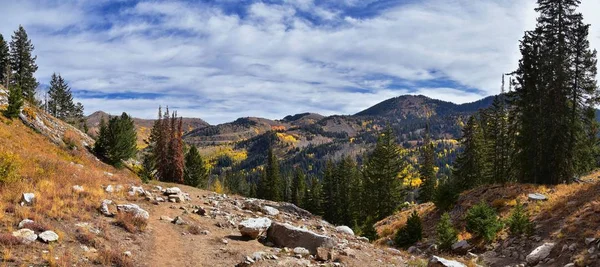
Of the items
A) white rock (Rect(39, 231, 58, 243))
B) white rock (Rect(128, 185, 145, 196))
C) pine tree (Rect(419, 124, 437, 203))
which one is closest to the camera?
white rock (Rect(39, 231, 58, 243))

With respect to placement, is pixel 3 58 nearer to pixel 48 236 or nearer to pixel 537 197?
pixel 48 236

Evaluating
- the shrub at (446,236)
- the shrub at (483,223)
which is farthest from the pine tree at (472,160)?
the shrub at (446,236)

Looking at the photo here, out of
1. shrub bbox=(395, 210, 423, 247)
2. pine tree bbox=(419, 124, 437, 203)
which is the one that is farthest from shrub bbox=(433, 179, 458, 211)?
pine tree bbox=(419, 124, 437, 203)

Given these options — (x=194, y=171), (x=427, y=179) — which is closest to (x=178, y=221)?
(x=194, y=171)

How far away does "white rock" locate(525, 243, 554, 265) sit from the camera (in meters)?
15.9

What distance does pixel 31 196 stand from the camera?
1326 centimetres

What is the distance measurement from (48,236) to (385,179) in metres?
44.3

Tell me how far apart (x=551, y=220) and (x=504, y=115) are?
2814cm

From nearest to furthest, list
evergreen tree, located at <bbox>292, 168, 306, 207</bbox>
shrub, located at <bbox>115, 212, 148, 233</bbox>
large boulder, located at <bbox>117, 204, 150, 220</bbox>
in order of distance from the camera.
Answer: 1. shrub, located at <bbox>115, 212, 148, 233</bbox>
2. large boulder, located at <bbox>117, 204, 150, 220</bbox>
3. evergreen tree, located at <bbox>292, 168, 306, 207</bbox>

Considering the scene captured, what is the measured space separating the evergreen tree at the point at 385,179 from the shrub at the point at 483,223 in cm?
2867

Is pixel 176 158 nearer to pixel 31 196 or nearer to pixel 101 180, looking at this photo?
pixel 101 180

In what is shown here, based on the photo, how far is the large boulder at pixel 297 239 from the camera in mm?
15070

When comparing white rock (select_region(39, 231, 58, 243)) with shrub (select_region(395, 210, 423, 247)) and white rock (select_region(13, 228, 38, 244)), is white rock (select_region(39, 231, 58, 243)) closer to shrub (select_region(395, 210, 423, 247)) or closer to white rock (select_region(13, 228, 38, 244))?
white rock (select_region(13, 228, 38, 244))

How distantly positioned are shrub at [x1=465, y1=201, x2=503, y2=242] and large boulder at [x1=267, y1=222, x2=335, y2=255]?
10184mm
